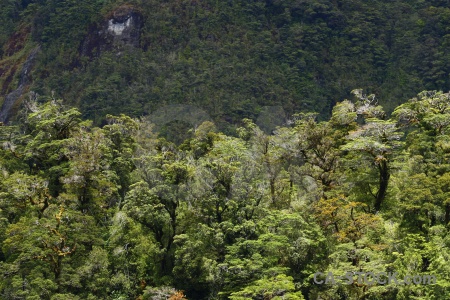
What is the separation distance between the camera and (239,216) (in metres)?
24.3

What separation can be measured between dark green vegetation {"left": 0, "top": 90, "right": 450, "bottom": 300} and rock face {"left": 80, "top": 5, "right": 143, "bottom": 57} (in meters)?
57.9

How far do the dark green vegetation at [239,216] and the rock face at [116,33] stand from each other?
190ft

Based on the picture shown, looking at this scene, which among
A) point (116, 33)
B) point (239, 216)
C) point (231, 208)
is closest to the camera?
point (239, 216)

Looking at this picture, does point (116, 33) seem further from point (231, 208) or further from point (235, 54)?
point (231, 208)

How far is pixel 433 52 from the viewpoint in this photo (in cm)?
7975

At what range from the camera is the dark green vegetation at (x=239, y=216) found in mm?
21516

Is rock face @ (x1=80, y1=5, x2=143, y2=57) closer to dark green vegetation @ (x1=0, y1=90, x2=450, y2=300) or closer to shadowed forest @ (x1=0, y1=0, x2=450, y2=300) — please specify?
shadowed forest @ (x1=0, y1=0, x2=450, y2=300)

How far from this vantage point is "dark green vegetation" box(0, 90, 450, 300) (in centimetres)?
2152

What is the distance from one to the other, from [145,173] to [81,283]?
257 inches

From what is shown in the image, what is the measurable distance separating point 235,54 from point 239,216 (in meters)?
61.2

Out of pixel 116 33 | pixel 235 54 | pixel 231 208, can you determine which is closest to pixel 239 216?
pixel 231 208

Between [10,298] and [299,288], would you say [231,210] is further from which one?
[10,298]

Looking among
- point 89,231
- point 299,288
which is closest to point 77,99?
point 89,231

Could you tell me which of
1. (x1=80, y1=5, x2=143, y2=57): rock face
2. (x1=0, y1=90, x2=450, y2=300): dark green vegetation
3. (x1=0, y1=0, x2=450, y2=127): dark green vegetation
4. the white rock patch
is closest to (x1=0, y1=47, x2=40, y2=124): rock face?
(x1=0, y1=0, x2=450, y2=127): dark green vegetation
